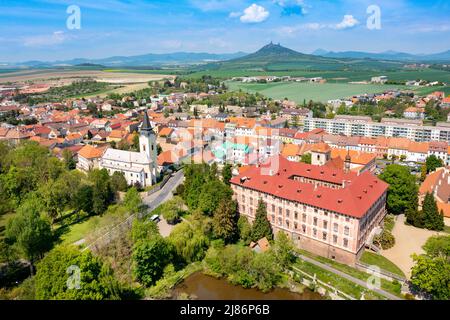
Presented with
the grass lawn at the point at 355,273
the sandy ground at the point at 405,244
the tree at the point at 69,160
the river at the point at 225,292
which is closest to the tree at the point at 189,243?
the river at the point at 225,292

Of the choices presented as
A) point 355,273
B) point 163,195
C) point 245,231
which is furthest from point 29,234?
point 355,273

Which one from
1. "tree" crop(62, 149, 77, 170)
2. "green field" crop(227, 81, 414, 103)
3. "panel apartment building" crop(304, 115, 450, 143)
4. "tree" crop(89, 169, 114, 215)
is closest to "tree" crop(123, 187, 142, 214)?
"tree" crop(89, 169, 114, 215)

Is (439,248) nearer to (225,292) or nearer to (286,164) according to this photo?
(225,292)

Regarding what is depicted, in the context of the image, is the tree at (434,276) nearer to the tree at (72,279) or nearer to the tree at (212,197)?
the tree at (212,197)

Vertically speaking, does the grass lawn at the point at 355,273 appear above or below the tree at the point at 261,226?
below

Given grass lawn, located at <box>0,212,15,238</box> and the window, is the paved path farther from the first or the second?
grass lawn, located at <box>0,212,15,238</box>

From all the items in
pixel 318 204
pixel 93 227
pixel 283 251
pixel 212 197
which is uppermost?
pixel 318 204
